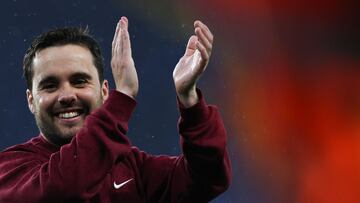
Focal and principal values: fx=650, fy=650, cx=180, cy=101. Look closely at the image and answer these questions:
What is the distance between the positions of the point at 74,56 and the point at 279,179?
1902 millimetres

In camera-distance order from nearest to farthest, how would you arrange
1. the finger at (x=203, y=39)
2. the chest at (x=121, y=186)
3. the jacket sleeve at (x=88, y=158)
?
the jacket sleeve at (x=88, y=158) → the finger at (x=203, y=39) → the chest at (x=121, y=186)

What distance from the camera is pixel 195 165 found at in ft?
4.65

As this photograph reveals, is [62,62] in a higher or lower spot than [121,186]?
higher

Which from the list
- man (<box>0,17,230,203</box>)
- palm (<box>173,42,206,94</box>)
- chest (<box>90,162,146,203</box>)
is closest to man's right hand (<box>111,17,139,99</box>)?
man (<box>0,17,230,203</box>)

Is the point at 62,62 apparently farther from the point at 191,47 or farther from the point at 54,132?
the point at 191,47

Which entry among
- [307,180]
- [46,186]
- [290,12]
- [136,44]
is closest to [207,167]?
[46,186]

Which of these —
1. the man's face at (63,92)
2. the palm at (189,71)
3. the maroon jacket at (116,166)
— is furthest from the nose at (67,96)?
the palm at (189,71)

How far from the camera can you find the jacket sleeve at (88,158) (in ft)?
4.15

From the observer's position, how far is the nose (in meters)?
1.43

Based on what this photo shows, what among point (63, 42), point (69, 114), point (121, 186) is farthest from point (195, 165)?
point (63, 42)

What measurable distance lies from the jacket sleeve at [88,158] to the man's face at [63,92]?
0.52 ft

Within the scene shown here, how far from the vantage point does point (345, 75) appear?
3.51 m

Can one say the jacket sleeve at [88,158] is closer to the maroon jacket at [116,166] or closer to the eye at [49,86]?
the maroon jacket at [116,166]

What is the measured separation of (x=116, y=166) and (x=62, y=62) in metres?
0.27
